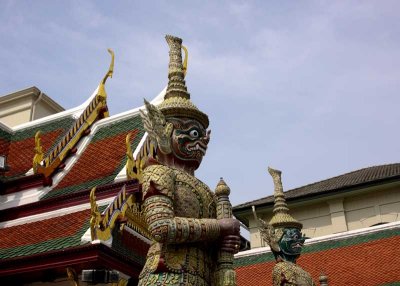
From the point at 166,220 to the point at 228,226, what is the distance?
1.83 feet

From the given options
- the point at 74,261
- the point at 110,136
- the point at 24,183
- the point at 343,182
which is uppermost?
the point at 343,182

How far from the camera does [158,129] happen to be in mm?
5594

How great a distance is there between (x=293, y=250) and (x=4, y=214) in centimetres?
536

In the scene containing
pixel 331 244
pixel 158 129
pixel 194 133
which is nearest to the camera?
pixel 158 129

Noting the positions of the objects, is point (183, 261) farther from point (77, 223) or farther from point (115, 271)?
point (77, 223)

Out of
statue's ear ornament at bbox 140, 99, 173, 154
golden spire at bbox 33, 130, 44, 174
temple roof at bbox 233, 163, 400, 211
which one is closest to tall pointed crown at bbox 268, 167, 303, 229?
statue's ear ornament at bbox 140, 99, 173, 154

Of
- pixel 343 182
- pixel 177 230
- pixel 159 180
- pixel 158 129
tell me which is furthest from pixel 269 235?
pixel 343 182

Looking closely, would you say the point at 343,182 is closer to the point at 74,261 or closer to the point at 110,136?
the point at 110,136

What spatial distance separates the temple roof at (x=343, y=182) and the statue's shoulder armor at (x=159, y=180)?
16179mm

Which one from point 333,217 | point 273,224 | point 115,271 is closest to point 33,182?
point 115,271

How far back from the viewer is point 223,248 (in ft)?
16.9

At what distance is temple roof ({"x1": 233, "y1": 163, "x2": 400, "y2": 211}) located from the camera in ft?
68.3

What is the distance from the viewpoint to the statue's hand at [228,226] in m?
→ 5.12

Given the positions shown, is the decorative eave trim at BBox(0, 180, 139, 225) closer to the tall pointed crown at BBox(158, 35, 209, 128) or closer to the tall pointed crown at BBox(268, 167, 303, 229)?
the tall pointed crown at BBox(268, 167, 303, 229)
